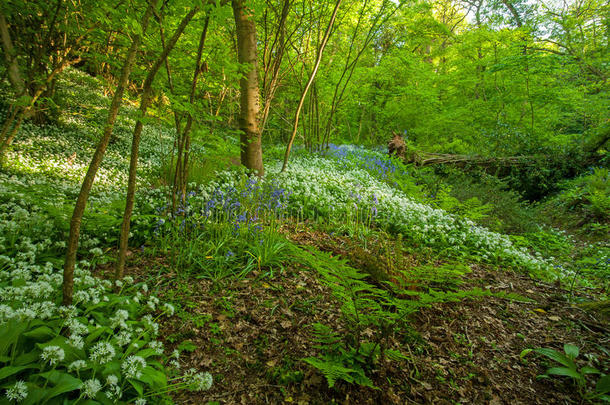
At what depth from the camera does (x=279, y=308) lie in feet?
8.01

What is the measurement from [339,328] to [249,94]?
4431 mm

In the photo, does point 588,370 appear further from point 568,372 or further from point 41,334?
point 41,334

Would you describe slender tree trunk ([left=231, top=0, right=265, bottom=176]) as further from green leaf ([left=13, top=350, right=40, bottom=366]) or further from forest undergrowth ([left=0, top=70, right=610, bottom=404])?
green leaf ([left=13, top=350, right=40, bottom=366])

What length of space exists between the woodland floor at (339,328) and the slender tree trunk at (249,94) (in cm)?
278

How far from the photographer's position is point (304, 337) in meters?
2.13

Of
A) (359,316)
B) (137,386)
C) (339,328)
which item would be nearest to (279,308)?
(339,328)

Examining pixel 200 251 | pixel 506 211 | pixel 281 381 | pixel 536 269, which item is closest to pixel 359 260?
pixel 281 381

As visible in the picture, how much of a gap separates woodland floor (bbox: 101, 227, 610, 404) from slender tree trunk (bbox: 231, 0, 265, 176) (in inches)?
109

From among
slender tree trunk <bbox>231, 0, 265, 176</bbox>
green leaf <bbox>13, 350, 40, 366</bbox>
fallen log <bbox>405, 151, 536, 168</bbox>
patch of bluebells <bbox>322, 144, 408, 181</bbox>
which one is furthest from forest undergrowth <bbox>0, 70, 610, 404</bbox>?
fallen log <bbox>405, 151, 536, 168</bbox>

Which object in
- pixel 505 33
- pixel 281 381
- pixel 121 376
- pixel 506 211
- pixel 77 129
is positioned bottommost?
pixel 281 381

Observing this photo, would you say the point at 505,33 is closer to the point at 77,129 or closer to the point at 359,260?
the point at 359,260

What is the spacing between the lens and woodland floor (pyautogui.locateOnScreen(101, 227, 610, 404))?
174cm

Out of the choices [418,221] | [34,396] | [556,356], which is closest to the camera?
[34,396]

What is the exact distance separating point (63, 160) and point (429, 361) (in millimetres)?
6851
